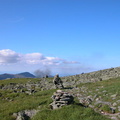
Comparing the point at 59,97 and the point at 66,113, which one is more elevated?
the point at 59,97

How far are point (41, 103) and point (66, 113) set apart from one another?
641cm

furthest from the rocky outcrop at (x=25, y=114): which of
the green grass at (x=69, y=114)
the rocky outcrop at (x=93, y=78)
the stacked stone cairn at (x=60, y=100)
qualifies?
the rocky outcrop at (x=93, y=78)

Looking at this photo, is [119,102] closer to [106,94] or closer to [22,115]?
[106,94]

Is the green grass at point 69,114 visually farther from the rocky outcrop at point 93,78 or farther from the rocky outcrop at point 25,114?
the rocky outcrop at point 93,78

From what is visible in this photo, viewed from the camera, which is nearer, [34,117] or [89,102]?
[34,117]

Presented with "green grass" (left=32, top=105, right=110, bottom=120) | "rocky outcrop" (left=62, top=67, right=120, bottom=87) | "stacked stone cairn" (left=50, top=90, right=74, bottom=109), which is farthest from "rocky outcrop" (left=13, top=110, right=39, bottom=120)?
"rocky outcrop" (left=62, top=67, right=120, bottom=87)

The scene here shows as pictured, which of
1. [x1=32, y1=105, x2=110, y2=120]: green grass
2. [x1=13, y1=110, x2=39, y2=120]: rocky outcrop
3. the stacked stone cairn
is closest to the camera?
[x1=32, y1=105, x2=110, y2=120]: green grass

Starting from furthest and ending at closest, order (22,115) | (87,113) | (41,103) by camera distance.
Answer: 1. (41,103)
2. (22,115)
3. (87,113)

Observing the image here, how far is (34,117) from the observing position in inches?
746

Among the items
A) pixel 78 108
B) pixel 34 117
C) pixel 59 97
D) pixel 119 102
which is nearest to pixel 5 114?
pixel 34 117

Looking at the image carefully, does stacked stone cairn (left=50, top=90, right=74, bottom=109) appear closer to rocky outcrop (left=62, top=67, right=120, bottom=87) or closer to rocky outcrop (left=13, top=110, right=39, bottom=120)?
rocky outcrop (left=13, top=110, right=39, bottom=120)

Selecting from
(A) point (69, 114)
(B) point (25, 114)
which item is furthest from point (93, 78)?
(A) point (69, 114)

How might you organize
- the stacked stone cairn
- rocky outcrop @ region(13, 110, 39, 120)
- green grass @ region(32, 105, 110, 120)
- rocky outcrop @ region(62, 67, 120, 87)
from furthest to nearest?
rocky outcrop @ region(62, 67, 120, 87) → the stacked stone cairn → rocky outcrop @ region(13, 110, 39, 120) → green grass @ region(32, 105, 110, 120)

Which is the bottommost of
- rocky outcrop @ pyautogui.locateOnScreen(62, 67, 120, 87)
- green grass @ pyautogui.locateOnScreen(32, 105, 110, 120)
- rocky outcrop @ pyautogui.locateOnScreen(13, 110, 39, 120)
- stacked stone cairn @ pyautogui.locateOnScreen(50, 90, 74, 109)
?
rocky outcrop @ pyautogui.locateOnScreen(13, 110, 39, 120)
